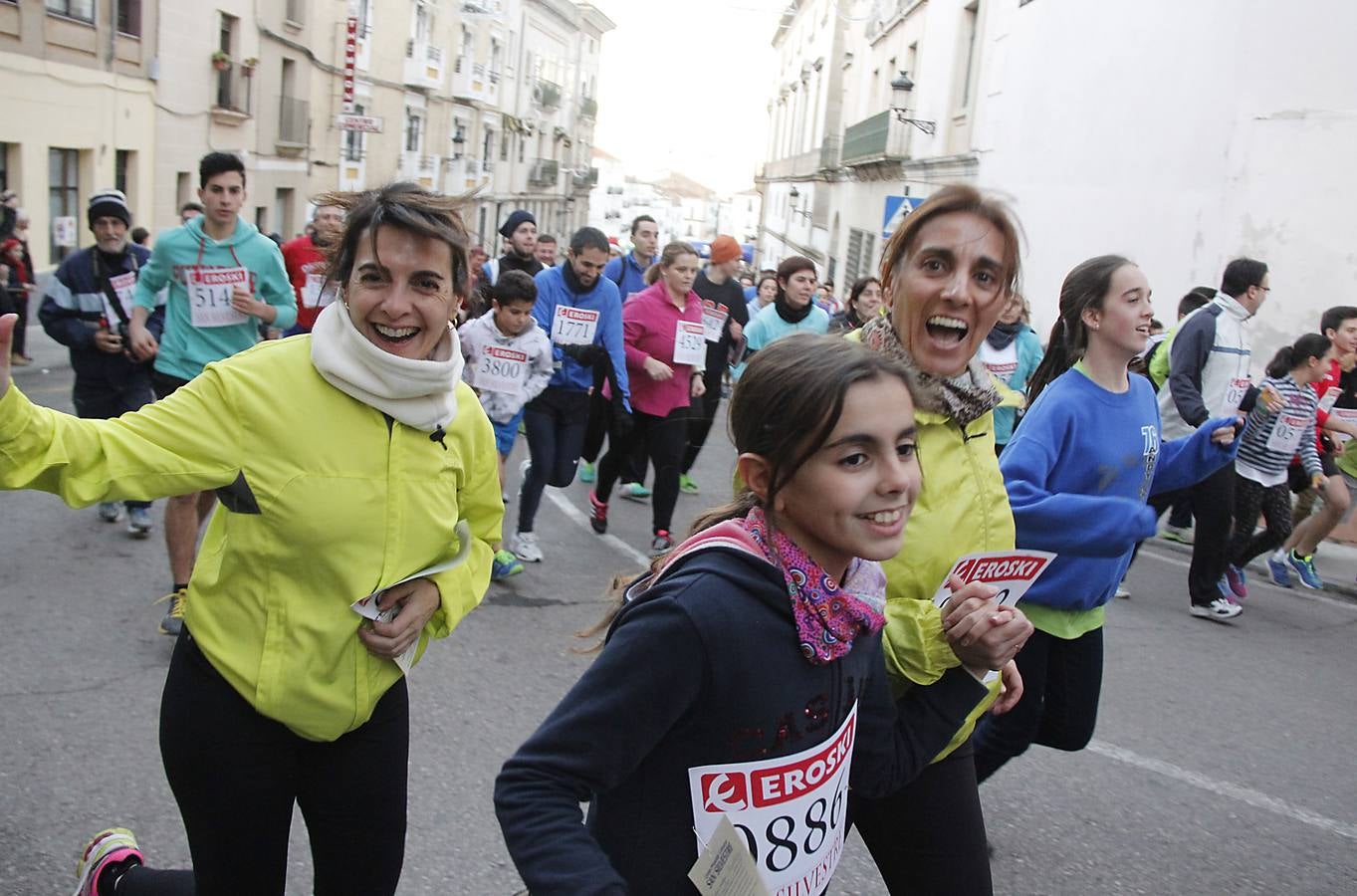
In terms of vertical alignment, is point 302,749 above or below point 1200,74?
below

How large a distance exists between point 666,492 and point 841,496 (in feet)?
18.7

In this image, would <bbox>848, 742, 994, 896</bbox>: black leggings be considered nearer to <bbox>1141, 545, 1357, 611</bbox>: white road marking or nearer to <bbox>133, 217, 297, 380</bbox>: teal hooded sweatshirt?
<bbox>133, 217, 297, 380</bbox>: teal hooded sweatshirt

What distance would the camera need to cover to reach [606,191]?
113m

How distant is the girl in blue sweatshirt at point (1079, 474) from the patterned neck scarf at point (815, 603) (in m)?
1.23

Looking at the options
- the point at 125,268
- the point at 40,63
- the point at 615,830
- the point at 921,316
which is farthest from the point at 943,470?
the point at 40,63

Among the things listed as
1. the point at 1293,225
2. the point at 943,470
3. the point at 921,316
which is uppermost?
the point at 1293,225

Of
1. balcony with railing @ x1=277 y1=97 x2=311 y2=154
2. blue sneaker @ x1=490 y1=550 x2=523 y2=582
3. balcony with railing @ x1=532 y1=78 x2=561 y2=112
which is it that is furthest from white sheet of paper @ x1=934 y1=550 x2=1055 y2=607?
balcony with railing @ x1=532 y1=78 x2=561 y2=112

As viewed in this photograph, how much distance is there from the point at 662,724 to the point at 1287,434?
6805mm

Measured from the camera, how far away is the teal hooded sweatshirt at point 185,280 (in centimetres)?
581

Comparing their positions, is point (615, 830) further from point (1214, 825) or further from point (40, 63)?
point (40, 63)

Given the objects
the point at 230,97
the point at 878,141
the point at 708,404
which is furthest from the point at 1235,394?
the point at 230,97

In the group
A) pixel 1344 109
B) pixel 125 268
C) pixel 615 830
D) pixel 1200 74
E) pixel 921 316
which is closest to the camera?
pixel 615 830

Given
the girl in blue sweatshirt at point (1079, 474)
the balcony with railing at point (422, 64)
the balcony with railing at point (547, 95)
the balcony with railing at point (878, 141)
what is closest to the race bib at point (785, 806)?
the girl in blue sweatshirt at point (1079, 474)

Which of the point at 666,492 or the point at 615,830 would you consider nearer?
the point at 615,830
